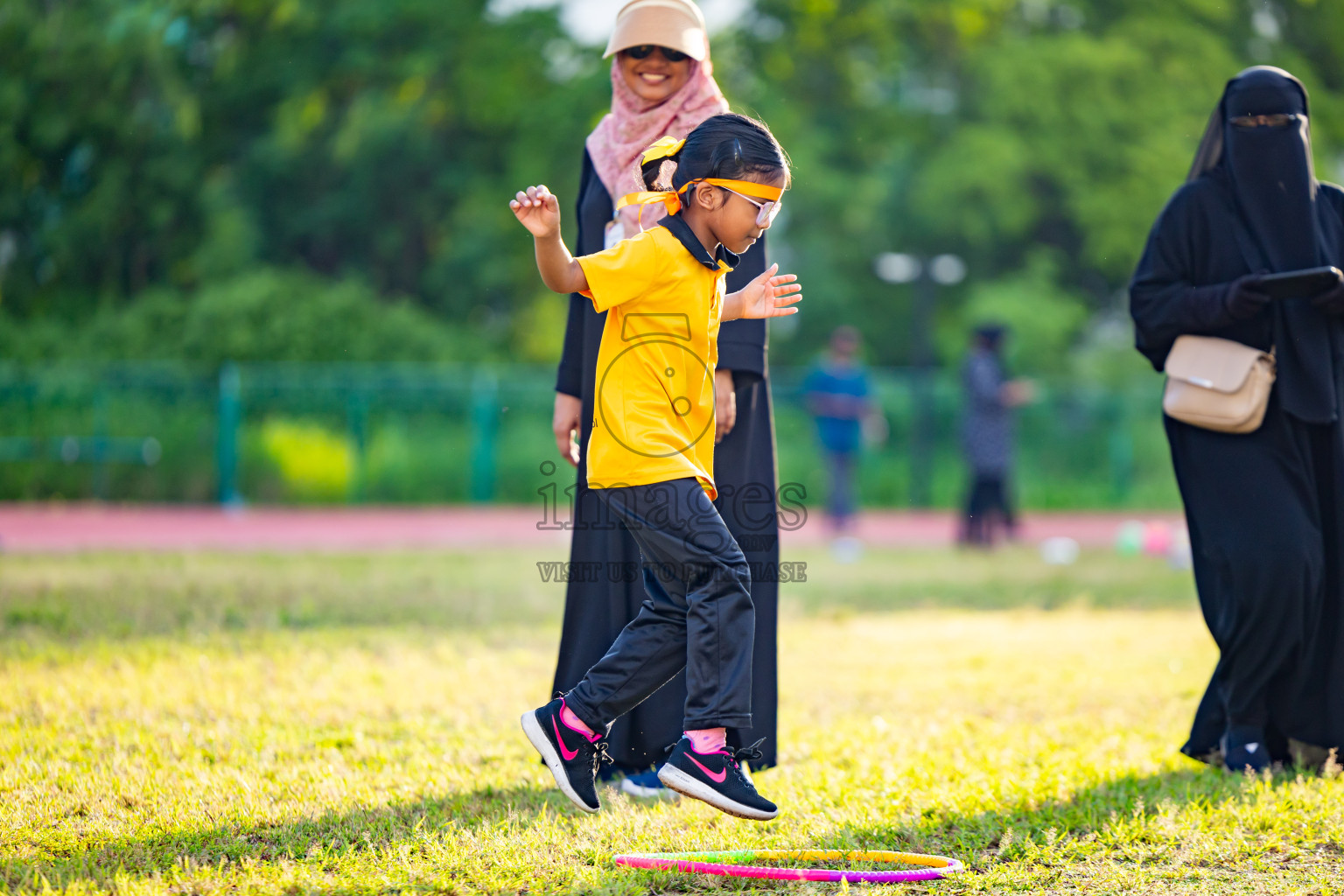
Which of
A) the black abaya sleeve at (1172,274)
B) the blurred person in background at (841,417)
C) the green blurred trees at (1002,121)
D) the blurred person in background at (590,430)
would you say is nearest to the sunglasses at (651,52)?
the blurred person in background at (590,430)

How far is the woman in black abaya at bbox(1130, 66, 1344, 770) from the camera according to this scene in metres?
3.56

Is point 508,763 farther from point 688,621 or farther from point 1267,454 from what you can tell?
point 1267,454

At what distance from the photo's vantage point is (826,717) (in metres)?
4.43

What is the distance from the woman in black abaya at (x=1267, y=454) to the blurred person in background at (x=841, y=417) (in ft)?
26.6

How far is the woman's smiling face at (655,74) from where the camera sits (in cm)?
344

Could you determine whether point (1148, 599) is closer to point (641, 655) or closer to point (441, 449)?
point (641, 655)

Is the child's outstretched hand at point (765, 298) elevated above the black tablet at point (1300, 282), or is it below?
below

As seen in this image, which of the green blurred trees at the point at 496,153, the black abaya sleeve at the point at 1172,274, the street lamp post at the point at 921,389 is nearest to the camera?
the black abaya sleeve at the point at 1172,274

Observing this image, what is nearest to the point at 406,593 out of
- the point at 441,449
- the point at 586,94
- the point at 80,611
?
the point at 80,611

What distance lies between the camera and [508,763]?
370 cm

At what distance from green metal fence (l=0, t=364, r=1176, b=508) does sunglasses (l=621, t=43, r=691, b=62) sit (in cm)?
1111

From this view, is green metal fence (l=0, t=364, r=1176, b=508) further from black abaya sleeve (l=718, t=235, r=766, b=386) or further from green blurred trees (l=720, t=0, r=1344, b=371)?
black abaya sleeve (l=718, t=235, r=766, b=386)

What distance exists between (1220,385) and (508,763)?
233cm

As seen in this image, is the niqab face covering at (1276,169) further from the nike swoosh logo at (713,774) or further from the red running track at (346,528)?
the red running track at (346,528)
